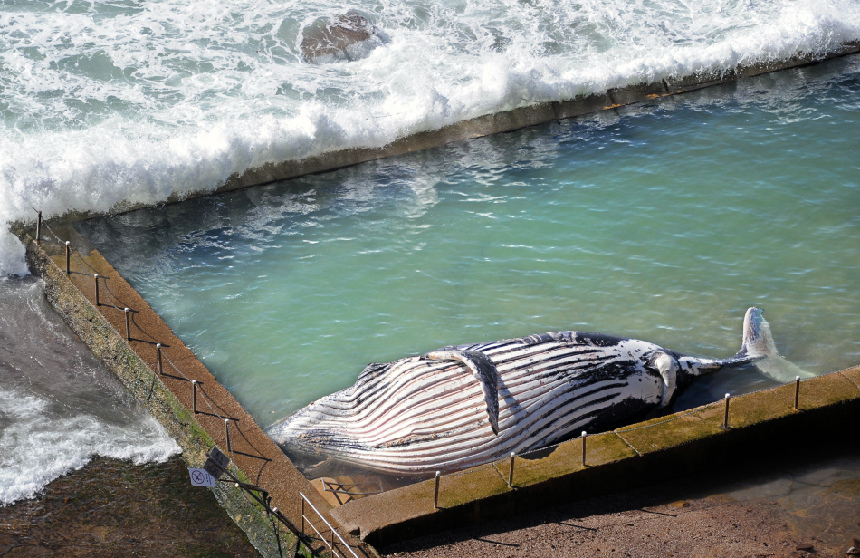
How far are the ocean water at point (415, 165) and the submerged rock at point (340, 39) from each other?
0.82 ft

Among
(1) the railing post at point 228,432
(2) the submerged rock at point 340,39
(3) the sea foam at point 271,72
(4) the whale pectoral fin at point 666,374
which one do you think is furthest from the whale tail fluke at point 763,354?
(2) the submerged rock at point 340,39

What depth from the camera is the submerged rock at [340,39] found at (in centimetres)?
1780

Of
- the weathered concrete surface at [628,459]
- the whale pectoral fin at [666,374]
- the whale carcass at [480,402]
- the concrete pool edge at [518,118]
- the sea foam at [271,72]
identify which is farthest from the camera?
the concrete pool edge at [518,118]

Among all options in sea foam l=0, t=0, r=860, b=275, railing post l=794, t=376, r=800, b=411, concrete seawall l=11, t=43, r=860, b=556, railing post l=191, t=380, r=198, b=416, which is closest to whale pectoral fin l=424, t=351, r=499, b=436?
concrete seawall l=11, t=43, r=860, b=556

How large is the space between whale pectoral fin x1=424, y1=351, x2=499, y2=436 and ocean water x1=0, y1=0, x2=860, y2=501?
167cm

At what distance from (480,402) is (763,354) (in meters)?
3.83

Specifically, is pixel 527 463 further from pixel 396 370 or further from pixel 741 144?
pixel 741 144

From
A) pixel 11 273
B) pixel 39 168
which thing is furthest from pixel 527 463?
pixel 39 168

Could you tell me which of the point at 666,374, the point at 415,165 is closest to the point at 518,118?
the point at 415,165

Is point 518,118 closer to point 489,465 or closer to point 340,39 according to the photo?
point 340,39

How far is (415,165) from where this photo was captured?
48.2 feet

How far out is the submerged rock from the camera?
17797 mm

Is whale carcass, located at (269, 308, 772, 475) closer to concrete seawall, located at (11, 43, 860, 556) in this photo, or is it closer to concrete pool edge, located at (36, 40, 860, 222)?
concrete seawall, located at (11, 43, 860, 556)

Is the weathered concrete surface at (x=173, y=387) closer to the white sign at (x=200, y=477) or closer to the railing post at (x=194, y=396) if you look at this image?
the railing post at (x=194, y=396)
